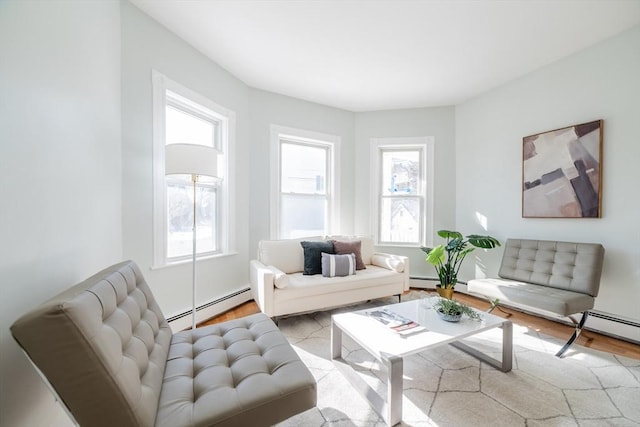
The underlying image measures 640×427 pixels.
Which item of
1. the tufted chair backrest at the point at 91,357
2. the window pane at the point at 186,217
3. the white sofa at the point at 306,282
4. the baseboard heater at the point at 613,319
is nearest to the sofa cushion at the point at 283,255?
the white sofa at the point at 306,282

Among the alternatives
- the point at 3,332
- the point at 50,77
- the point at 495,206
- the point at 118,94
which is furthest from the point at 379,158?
the point at 3,332

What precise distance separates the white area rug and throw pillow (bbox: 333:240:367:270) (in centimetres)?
100

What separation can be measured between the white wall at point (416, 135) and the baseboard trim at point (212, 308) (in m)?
1.92

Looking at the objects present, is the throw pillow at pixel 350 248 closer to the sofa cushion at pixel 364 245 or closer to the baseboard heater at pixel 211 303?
the sofa cushion at pixel 364 245

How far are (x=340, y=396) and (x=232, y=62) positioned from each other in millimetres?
3213

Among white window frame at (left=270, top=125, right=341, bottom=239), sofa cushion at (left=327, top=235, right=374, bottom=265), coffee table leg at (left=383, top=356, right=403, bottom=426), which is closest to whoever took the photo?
coffee table leg at (left=383, top=356, right=403, bottom=426)

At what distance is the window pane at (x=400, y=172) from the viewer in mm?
4008

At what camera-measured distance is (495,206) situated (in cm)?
333

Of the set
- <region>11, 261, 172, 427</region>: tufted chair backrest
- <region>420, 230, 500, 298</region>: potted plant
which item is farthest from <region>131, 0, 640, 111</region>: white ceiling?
<region>11, 261, 172, 427</region>: tufted chair backrest

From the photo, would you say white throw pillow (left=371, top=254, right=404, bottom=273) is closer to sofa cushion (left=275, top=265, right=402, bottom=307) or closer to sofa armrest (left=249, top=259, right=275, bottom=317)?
sofa cushion (left=275, top=265, right=402, bottom=307)

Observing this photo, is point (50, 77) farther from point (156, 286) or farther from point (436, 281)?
point (436, 281)

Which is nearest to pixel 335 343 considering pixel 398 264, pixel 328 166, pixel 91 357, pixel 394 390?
pixel 394 390

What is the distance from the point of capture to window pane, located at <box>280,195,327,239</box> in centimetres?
368

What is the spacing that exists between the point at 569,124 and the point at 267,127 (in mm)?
3394
